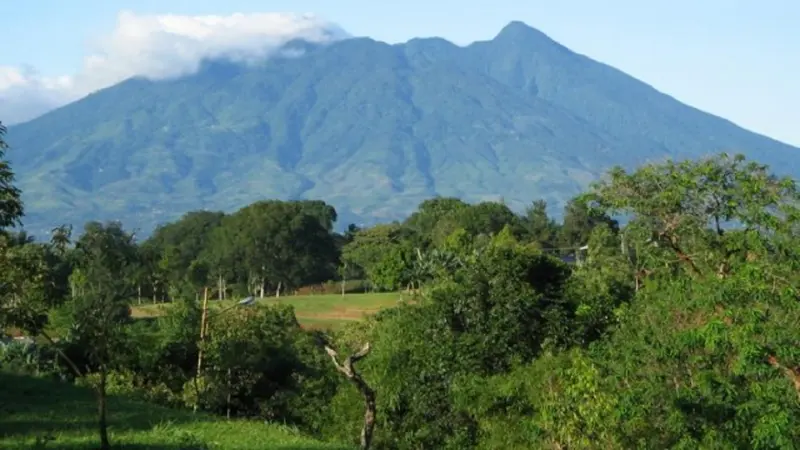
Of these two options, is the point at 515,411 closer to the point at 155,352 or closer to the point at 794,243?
the point at 794,243

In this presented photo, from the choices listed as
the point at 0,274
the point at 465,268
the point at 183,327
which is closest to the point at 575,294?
the point at 465,268

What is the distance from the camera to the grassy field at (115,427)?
42.0 feet

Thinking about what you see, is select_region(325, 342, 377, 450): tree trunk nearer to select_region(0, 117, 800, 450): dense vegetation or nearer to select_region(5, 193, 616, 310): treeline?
select_region(0, 117, 800, 450): dense vegetation

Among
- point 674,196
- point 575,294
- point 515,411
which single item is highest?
point 674,196

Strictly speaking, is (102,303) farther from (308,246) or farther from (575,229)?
(575,229)

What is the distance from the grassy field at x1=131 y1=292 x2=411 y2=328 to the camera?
1959 inches

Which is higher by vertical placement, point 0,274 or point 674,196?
point 674,196

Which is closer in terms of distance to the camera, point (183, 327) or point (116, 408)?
point (116, 408)

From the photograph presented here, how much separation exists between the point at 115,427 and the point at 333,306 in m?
41.0

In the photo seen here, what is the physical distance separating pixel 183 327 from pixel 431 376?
6.30 metres

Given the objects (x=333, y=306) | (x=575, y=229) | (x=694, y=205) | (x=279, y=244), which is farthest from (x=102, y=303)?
(x=575, y=229)

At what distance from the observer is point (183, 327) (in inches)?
891

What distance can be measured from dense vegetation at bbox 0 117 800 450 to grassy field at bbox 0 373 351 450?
0.97 ft

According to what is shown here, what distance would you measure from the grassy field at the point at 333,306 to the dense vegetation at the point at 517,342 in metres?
19.1
